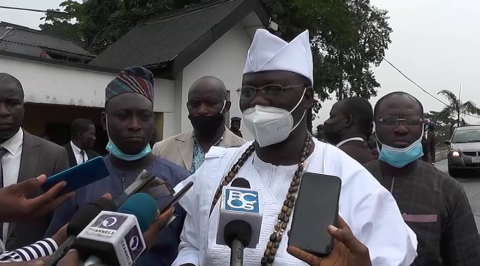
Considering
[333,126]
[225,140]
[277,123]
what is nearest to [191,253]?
[277,123]

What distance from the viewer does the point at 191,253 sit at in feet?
7.23

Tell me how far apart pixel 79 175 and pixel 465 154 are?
A: 15.5m

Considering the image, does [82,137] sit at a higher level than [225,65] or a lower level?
lower

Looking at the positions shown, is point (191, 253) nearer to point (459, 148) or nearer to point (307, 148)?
point (307, 148)

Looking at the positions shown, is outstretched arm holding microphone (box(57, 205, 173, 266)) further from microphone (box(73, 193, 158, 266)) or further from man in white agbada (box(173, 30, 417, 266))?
man in white agbada (box(173, 30, 417, 266))

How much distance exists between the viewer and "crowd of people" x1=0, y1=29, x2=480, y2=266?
77.2 inches

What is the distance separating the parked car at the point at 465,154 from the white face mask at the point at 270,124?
14871 millimetres

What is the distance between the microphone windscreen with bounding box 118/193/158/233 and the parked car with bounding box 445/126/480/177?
1545 cm

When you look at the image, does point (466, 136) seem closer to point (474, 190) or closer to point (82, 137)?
point (474, 190)

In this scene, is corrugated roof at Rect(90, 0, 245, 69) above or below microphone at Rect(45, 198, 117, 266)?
above

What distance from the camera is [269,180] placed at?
218 centimetres

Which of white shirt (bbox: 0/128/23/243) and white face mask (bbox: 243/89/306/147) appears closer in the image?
white face mask (bbox: 243/89/306/147)

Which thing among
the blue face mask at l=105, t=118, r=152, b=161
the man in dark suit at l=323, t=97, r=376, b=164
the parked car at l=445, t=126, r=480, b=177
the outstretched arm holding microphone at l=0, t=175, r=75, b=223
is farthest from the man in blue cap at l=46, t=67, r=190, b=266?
the parked car at l=445, t=126, r=480, b=177

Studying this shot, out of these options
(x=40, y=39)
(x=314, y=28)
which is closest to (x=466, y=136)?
(x=314, y=28)
